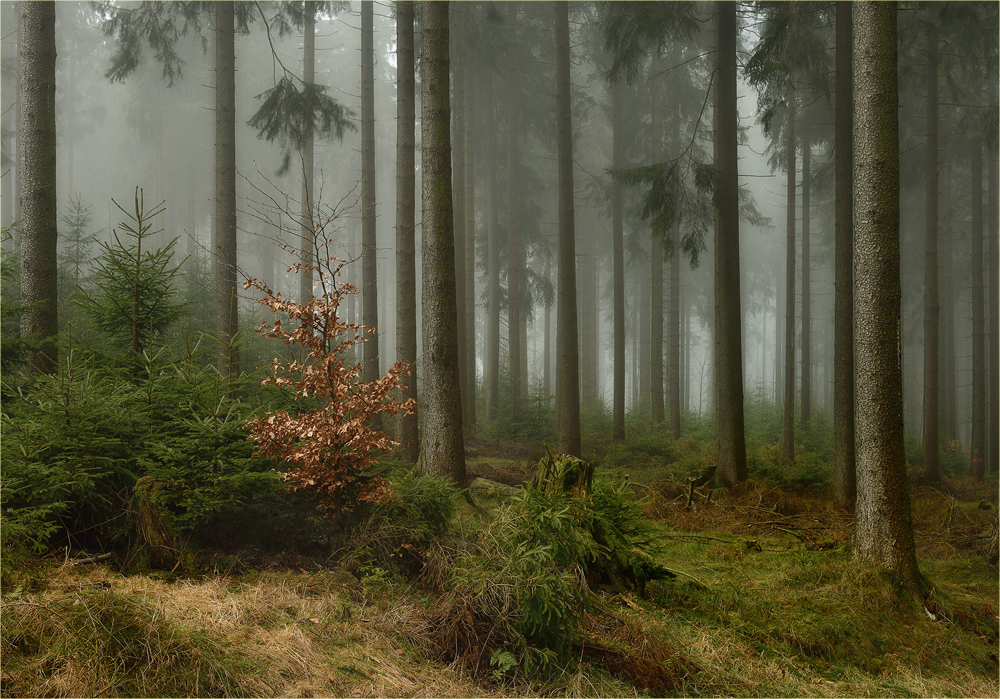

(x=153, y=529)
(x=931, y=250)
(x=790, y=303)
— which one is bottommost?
(x=153, y=529)

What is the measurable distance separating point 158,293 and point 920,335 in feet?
85.2

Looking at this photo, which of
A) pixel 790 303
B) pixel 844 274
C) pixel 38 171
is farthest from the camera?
pixel 790 303

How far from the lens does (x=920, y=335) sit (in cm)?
2194

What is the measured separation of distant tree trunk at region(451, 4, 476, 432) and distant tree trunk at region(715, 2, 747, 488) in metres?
5.97

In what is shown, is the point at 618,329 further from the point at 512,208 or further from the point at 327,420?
the point at 327,420

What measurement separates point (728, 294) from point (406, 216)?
5.90 meters

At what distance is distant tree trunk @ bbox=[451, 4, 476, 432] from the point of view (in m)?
14.2

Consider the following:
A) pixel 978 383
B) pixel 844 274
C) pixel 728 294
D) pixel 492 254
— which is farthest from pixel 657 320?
pixel 844 274

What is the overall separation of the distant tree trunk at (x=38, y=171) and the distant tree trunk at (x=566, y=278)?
849 centimetres

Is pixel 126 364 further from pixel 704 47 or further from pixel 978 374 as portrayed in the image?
pixel 704 47

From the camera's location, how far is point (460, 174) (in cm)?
1487

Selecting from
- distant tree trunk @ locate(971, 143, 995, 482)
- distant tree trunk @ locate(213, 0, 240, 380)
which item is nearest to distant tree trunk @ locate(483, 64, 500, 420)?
distant tree trunk @ locate(213, 0, 240, 380)

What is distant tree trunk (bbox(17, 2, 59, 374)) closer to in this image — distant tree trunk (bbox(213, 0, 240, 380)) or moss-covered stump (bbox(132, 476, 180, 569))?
distant tree trunk (bbox(213, 0, 240, 380))

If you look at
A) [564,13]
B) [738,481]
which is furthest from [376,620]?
[564,13]
